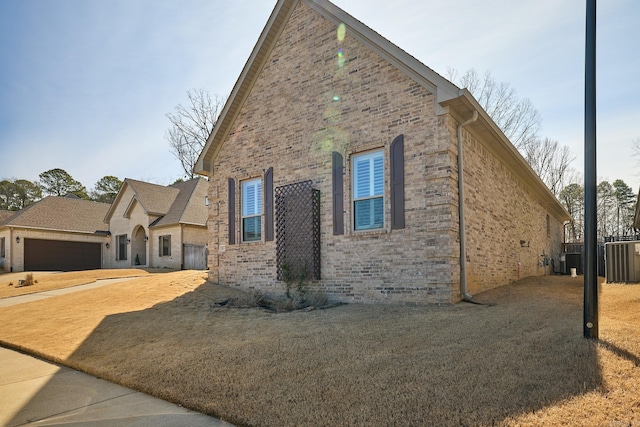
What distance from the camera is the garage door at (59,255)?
25906mm

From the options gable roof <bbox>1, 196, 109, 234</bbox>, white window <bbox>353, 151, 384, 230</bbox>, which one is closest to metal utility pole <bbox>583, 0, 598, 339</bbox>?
white window <bbox>353, 151, 384, 230</bbox>

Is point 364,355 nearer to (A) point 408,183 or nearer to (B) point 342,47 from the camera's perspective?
(A) point 408,183

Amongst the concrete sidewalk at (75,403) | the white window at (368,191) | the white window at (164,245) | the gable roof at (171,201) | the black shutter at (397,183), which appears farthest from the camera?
the white window at (164,245)

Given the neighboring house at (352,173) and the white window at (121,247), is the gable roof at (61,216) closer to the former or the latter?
the white window at (121,247)

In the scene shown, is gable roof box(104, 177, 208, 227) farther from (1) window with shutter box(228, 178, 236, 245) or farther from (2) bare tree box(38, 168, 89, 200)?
(2) bare tree box(38, 168, 89, 200)

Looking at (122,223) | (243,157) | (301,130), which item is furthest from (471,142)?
(122,223)

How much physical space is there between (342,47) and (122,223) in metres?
22.0

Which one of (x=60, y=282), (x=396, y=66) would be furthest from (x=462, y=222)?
(x=60, y=282)

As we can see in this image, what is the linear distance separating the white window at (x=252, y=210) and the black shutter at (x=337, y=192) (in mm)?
2753

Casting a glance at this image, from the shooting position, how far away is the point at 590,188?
505 cm

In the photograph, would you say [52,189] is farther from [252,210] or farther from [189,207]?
[252,210]

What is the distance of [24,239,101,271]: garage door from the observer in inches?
1020

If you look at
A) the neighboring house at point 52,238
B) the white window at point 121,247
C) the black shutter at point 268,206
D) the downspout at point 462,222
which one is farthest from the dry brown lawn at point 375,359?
the neighboring house at point 52,238

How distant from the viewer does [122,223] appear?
2750 cm
